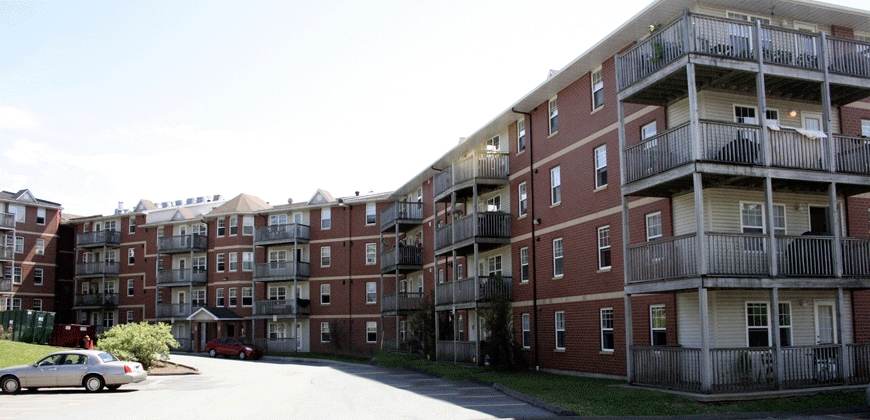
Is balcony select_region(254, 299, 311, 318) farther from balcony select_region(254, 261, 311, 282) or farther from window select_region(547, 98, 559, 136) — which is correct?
window select_region(547, 98, 559, 136)

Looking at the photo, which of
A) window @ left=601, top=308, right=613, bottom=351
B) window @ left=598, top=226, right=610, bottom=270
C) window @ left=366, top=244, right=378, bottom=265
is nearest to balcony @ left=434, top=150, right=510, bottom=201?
window @ left=598, top=226, right=610, bottom=270

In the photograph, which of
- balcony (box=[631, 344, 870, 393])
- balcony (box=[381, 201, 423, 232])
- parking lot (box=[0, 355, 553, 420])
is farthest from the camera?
balcony (box=[381, 201, 423, 232])

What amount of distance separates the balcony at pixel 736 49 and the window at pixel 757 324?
6.57m

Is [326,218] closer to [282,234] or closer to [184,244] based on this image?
[282,234]

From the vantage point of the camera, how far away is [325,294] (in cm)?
5728

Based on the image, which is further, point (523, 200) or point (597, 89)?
point (523, 200)

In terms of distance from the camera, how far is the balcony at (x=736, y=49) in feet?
66.6

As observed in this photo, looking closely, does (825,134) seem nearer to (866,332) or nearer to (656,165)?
(656,165)

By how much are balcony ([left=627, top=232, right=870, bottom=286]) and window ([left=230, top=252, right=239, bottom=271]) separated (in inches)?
1757

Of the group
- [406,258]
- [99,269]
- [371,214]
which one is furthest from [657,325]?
[99,269]

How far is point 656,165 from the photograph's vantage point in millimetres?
21609

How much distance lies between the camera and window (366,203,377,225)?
56.2 m

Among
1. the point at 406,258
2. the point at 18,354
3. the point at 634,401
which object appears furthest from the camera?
the point at 406,258

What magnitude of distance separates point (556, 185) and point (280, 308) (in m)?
31.2
